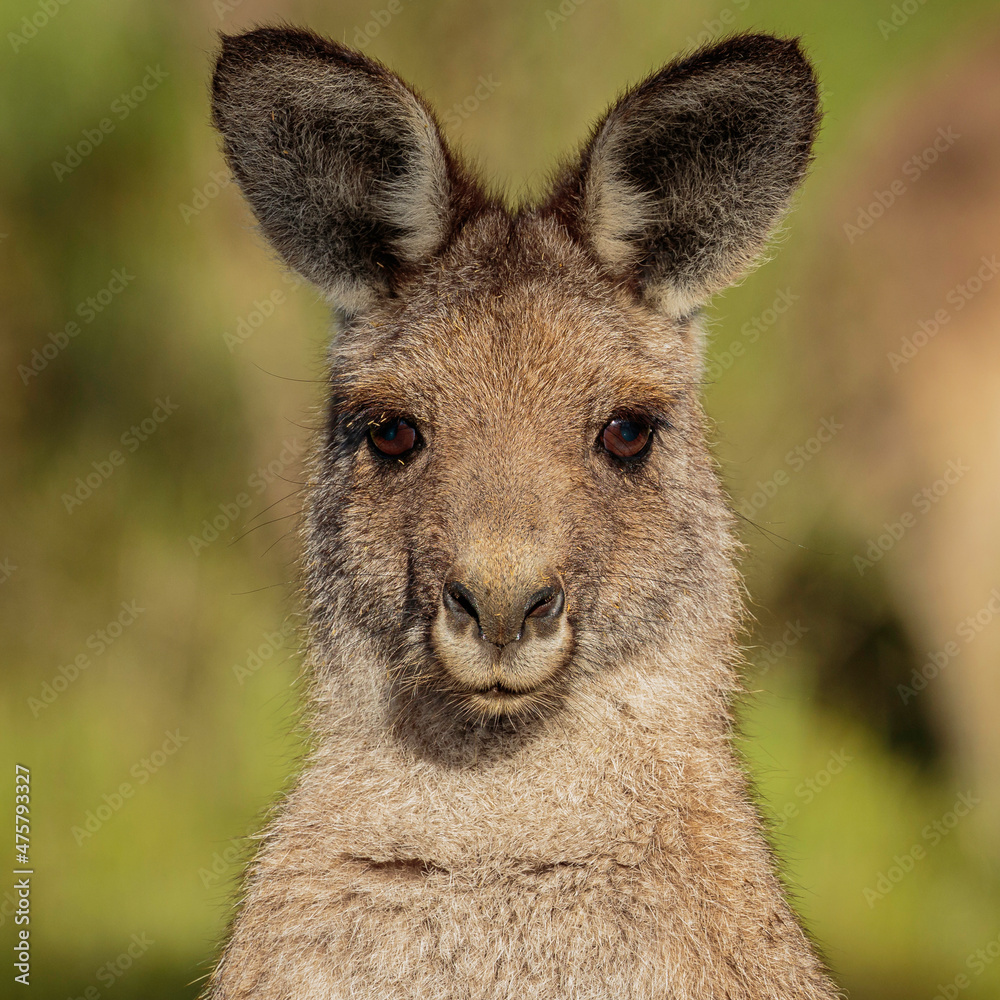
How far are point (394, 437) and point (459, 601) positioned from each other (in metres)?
0.88

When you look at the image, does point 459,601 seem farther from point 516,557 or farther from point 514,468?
point 514,468

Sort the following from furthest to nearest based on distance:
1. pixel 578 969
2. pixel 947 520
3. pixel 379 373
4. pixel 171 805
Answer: pixel 947 520 < pixel 171 805 < pixel 379 373 < pixel 578 969

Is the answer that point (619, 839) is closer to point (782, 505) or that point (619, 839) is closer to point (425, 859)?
point (425, 859)

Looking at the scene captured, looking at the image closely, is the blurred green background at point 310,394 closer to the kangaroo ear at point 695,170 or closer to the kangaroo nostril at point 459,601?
the kangaroo ear at point 695,170

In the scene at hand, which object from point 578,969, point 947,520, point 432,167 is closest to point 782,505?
point 947,520

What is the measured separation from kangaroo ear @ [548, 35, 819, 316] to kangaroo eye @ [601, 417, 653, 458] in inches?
23.5

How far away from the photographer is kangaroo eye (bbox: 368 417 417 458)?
13.6ft

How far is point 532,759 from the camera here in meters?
3.95

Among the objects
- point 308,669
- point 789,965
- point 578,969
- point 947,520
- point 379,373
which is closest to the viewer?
point 578,969

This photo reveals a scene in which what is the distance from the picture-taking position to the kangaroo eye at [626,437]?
13.8ft

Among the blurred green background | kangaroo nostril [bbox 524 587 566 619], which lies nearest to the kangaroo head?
kangaroo nostril [bbox 524 587 566 619]

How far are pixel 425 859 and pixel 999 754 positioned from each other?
5.88 m

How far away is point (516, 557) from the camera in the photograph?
3516 millimetres

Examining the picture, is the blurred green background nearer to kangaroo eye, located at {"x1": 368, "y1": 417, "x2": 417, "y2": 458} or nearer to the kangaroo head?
the kangaroo head
